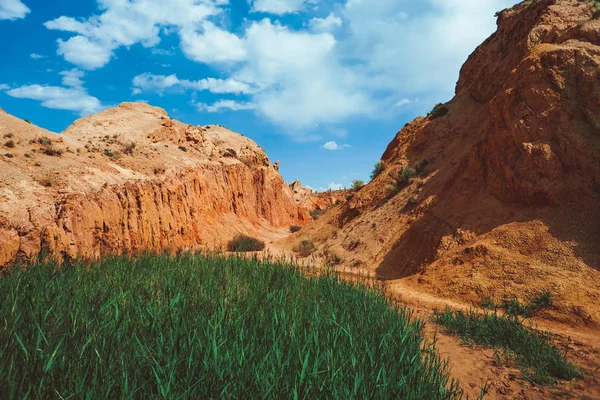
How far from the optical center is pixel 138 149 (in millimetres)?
22297

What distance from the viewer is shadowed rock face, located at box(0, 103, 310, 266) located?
11000 mm

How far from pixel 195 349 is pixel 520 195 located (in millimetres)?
12518

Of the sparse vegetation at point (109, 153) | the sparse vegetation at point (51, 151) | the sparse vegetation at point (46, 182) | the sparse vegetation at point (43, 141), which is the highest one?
the sparse vegetation at point (109, 153)

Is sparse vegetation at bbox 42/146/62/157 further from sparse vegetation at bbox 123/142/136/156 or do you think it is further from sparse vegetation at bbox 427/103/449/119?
sparse vegetation at bbox 427/103/449/119

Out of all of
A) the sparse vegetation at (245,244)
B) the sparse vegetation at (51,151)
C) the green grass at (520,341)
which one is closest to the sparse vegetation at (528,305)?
the green grass at (520,341)

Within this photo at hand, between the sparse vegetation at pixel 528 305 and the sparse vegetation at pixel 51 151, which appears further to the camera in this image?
the sparse vegetation at pixel 51 151

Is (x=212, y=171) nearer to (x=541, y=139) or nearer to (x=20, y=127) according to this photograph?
(x=20, y=127)

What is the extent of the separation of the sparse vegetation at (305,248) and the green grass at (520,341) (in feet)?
42.5

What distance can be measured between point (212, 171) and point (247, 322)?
2557 centimetres

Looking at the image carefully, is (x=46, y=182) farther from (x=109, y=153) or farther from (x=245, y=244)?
Result: (x=245, y=244)

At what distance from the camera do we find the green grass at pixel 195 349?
275 cm

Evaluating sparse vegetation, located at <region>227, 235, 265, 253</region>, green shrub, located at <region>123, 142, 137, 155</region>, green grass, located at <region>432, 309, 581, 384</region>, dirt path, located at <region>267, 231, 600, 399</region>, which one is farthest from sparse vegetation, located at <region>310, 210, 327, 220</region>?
dirt path, located at <region>267, 231, 600, 399</region>

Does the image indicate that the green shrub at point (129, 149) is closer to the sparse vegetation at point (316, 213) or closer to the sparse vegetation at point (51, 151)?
the sparse vegetation at point (51, 151)

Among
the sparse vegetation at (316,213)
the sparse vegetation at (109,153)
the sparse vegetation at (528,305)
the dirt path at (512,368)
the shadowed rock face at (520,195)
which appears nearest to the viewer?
the dirt path at (512,368)
